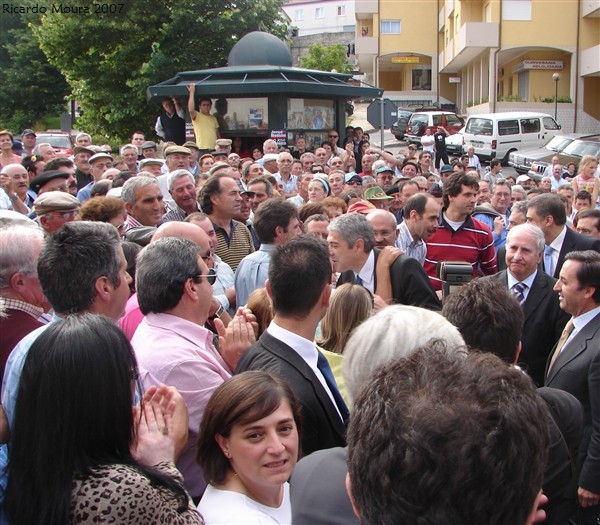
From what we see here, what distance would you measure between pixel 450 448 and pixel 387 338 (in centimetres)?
110

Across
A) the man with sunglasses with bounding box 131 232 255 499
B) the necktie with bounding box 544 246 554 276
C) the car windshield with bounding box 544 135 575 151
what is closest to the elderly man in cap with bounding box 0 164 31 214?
the man with sunglasses with bounding box 131 232 255 499

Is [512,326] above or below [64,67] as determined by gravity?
below

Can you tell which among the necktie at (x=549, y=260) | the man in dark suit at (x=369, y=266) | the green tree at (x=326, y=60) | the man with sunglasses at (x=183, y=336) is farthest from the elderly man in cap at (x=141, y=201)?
the green tree at (x=326, y=60)

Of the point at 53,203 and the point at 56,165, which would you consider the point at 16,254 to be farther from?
the point at 56,165

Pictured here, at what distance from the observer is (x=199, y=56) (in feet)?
75.9

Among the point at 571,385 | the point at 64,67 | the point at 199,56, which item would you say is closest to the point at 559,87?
the point at 199,56

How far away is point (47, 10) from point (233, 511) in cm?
2405

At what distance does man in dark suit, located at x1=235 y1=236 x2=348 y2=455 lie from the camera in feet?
9.06

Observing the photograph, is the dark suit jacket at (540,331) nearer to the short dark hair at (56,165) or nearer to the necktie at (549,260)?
the necktie at (549,260)

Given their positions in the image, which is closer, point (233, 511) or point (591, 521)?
point (233, 511)

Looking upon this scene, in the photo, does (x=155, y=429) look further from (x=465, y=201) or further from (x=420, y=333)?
(x=465, y=201)

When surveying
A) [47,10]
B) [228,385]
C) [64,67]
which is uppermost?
[47,10]

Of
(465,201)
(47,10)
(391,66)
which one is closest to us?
(465,201)

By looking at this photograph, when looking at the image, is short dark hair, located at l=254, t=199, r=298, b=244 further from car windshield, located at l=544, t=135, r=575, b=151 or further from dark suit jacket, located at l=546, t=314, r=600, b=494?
car windshield, located at l=544, t=135, r=575, b=151
